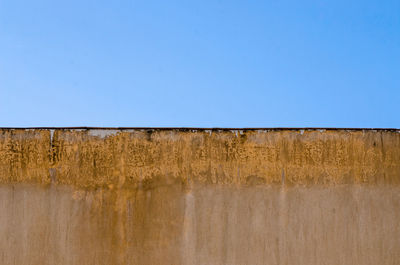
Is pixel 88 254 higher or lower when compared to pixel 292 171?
lower

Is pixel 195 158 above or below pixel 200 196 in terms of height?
above

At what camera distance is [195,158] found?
244 cm

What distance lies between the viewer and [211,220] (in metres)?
2.42

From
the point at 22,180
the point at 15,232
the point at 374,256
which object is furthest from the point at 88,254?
the point at 374,256

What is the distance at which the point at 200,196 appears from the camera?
2.43m

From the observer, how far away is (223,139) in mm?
2447

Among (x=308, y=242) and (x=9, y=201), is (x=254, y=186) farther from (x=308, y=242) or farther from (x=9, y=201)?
(x=9, y=201)

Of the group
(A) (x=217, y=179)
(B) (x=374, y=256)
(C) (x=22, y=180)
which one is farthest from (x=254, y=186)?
(C) (x=22, y=180)

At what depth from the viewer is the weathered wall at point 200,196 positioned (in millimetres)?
2391

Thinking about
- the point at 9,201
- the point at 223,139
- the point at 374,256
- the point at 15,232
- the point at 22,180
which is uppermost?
the point at 223,139

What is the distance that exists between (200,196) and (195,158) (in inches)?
10.7

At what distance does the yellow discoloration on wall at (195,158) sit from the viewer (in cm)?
244

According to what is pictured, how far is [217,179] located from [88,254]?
1041 millimetres

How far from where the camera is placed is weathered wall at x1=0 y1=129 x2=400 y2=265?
7.84 feet
